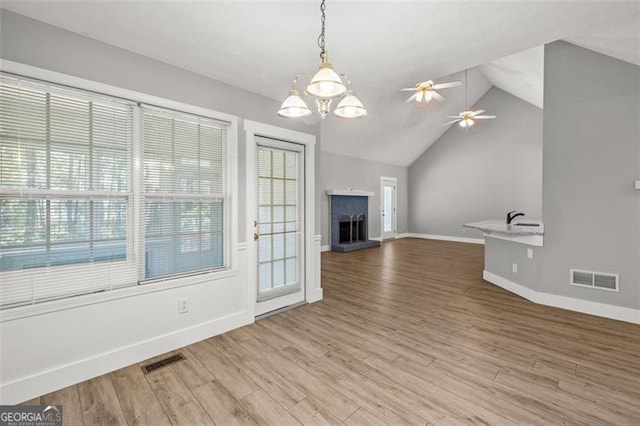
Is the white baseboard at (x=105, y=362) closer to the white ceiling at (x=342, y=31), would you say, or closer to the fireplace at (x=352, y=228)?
the white ceiling at (x=342, y=31)

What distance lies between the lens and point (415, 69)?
9.09 ft

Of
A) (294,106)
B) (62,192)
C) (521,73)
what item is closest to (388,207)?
(521,73)

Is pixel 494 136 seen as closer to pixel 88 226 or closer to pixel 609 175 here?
pixel 609 175

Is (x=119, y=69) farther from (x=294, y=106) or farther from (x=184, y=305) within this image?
(x=184, y=305)

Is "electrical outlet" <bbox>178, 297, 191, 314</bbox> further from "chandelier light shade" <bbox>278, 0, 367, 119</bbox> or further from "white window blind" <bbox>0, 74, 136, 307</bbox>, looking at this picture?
"chandelier light shade" <bbox>278, 0, 367, 119</bbox>

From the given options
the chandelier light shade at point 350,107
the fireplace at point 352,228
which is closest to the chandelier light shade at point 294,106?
the chandelier light shade at point 350,107

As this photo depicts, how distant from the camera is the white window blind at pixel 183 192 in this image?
8.18ft

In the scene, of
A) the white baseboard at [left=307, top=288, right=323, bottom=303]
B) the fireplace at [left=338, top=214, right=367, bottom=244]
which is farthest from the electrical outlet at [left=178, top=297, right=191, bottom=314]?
the fireplace at [left=338, top=214, right=367, bottom=244]

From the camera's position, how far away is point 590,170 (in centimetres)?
326

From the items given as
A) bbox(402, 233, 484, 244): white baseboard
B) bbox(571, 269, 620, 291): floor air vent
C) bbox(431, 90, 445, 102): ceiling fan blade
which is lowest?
bbox(402, 233, 484, 244): white baseboard

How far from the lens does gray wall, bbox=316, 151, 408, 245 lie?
775cm

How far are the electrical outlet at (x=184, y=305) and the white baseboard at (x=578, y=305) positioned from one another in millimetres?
4146

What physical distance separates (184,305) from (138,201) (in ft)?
3.40

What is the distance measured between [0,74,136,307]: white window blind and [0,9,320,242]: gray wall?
0.18 m
